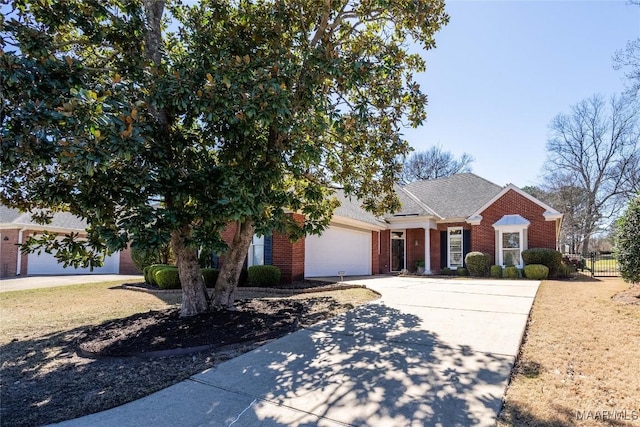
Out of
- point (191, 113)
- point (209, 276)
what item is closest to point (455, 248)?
point (209, 276)

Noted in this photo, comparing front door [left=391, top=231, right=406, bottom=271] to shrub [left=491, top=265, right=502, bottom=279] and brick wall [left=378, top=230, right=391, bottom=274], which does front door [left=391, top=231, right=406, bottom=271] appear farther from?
shrub [left=491, top=265, right=502, bottom=279]

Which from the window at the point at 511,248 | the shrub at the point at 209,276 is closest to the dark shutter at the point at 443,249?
the window at the point at 511,248

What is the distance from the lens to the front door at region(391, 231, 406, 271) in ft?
68.3

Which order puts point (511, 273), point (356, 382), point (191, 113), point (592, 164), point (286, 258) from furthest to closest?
point (592, 164), point (511, 273), point (286, 258), point (191, 113), point (356, 382)

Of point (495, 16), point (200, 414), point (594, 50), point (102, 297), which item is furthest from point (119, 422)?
point (594, 50)

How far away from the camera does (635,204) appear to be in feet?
30.6

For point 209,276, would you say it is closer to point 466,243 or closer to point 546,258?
point 466,243

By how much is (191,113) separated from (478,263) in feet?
49.5

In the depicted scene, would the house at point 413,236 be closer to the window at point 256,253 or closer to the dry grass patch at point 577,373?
the window at point 256,253

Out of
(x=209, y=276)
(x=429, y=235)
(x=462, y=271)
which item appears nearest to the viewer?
(x=209, y=276)

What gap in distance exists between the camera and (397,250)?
21.0 metres

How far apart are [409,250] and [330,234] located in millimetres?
6099

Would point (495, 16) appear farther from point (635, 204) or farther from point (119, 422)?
point (119, 422)

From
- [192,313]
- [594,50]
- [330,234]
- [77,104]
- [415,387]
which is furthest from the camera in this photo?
[330,234]
